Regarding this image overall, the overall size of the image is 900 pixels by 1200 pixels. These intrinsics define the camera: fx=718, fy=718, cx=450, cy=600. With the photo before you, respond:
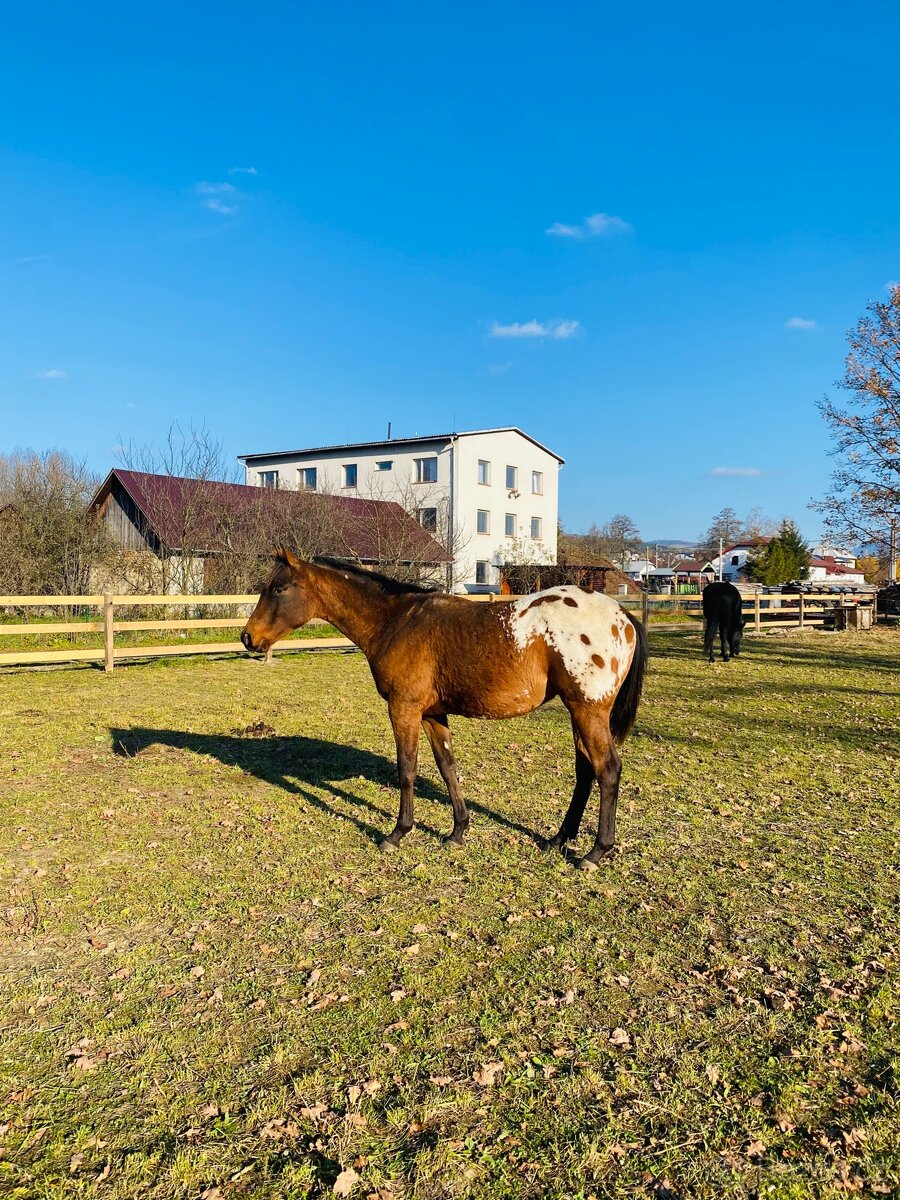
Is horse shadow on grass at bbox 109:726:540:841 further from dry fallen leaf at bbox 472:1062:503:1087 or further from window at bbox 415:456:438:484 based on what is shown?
window at bbox 415:456:438:484

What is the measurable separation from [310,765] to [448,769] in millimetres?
2713

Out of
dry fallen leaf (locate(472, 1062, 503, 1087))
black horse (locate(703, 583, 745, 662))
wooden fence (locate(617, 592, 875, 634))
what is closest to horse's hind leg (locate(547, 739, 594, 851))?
dry fallen leaf (locate(472, 1062, 503, 1087))

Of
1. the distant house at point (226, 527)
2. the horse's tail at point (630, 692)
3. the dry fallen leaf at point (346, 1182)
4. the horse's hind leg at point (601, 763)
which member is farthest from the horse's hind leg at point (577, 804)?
the distant house at point (226, 527)

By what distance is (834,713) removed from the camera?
412 inches

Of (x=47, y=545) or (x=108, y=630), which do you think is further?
(x=47, y=545)

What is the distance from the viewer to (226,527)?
22.5 metres

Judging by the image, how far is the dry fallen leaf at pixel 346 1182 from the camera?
2234 millimetres

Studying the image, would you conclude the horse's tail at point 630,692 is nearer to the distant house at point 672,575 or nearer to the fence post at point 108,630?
the fence post at point 108,630

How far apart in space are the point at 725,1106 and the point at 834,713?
9093 millimetres

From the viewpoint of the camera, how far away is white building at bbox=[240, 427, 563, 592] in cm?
4122

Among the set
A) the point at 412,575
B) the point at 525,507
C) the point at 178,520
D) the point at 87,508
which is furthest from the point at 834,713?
the point at 525,507

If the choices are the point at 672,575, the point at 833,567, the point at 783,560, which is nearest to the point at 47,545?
the point at 783,560

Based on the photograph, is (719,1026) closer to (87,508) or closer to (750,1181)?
(750,1181)

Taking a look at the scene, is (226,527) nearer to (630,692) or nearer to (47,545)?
(47,545)
